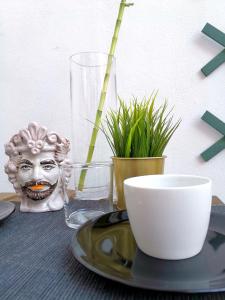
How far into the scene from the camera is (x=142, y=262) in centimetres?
21

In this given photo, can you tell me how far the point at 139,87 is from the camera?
81 centimetres

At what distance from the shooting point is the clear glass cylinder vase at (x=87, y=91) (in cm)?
57

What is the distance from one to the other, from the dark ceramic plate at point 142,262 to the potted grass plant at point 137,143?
0.11 metres

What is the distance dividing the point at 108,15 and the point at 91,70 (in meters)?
0.32

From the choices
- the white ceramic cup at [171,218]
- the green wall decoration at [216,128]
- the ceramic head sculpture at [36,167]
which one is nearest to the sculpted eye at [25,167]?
the ceramic head sculpture at [36,167]

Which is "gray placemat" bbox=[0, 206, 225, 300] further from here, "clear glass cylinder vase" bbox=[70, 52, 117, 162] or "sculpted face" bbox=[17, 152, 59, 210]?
"clear glass cylinder vase" bbox=[70, 52, 117, 162]

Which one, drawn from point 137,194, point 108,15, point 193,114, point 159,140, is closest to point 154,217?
point 137,194

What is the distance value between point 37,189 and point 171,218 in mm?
259

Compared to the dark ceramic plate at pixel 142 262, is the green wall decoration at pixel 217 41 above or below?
above

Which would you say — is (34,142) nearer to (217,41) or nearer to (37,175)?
(37,175)

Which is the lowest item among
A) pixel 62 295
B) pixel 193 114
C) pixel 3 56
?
pixel 62 295

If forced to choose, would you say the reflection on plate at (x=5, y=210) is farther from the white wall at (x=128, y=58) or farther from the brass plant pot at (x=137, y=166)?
the white wall at (x=128, y=58)

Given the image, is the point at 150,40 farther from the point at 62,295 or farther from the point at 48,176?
the point at 62,295

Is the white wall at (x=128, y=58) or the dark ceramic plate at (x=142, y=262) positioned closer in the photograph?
the dark ceramic plate at (x=142, y=262)
